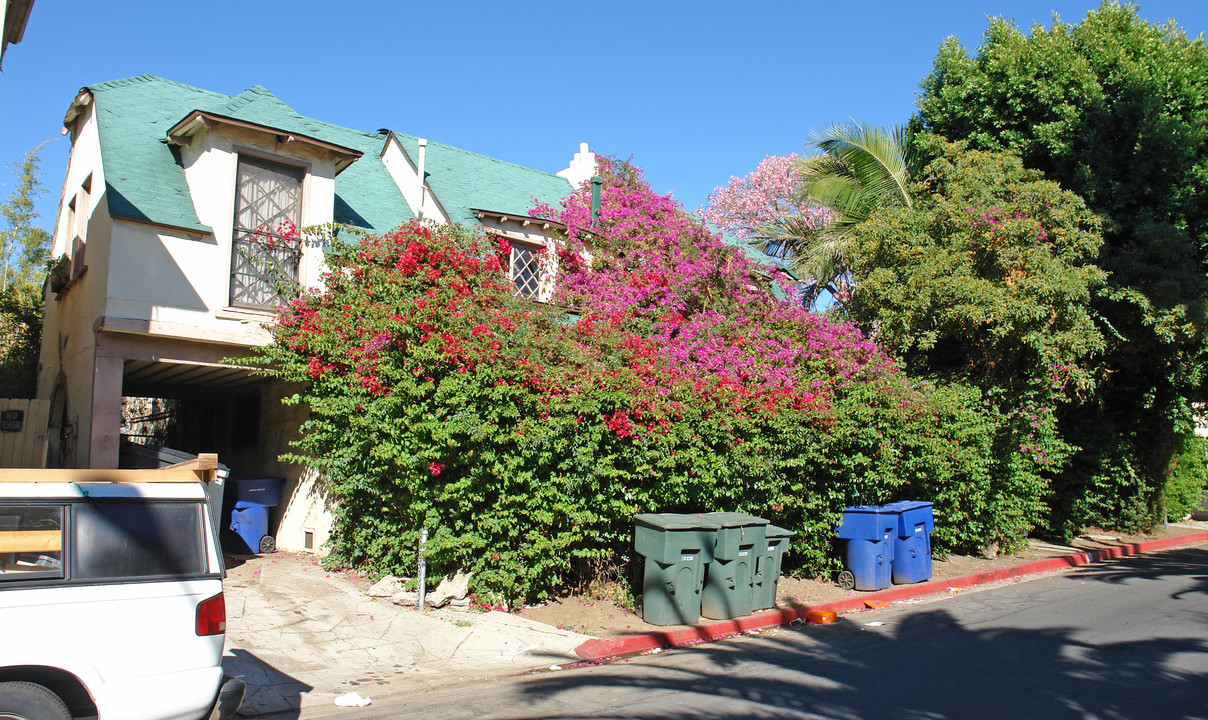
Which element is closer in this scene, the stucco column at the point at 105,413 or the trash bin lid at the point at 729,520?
the trash bin lid at the point at 729,520

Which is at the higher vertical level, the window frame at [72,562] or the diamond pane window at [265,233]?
the diamond pane window at [265,233]

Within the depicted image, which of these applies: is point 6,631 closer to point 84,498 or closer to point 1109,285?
point 84,498

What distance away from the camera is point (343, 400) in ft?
30.2

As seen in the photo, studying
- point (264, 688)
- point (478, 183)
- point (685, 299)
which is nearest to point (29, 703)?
point (264, 688)

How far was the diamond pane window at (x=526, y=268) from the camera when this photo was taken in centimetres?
1471

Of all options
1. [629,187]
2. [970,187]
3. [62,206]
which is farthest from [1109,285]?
[62,206]

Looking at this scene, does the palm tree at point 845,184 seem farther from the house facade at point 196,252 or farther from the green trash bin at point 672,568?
the green trash bin at point 672,568

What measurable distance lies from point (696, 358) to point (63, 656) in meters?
9.26

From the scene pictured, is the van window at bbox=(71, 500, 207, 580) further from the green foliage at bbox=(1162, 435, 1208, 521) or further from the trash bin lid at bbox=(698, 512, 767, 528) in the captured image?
the green foliage at bbox=(1162, 435, 1208, 521)

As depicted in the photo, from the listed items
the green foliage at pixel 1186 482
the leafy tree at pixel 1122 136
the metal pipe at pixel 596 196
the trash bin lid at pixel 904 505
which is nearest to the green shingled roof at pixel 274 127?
the metal pipe at pixel 596 196

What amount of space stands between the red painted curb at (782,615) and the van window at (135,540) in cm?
415

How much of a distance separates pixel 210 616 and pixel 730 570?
19.4 ft

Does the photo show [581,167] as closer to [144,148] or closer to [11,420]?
[144,148]

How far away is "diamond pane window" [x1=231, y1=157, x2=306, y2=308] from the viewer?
11188 millimetres
